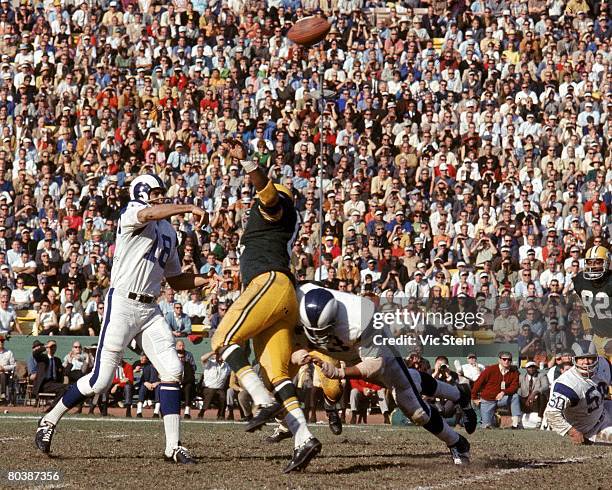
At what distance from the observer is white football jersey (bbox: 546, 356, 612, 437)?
10.7 metres

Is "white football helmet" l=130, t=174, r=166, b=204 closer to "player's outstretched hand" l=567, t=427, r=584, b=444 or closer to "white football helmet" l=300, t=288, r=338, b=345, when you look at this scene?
"white football helmet" l=300, t=288, r=338, b=345

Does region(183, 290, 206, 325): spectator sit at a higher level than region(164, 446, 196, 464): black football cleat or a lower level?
lower

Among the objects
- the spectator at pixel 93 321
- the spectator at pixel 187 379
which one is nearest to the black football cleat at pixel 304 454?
the spectator at pixel 187 379

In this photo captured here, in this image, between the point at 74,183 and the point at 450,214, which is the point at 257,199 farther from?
the point at 74,183

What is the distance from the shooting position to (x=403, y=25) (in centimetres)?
2405

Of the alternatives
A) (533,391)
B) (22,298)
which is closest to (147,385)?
(22,298)

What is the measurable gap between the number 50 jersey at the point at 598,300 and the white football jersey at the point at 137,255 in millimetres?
6087

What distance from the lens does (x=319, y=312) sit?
25.1ft

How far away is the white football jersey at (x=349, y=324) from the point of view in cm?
782

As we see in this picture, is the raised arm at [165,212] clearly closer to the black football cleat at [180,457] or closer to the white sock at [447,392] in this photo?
the black football cleat at [180,457]

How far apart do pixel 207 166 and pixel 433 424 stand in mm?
13558

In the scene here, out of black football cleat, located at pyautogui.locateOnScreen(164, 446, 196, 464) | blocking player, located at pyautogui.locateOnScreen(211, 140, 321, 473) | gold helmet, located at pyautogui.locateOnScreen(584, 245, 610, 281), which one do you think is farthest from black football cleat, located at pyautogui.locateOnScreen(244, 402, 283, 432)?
gold helmet, located at pyautogui.locateOnScreen(584, 245, 610, 281)

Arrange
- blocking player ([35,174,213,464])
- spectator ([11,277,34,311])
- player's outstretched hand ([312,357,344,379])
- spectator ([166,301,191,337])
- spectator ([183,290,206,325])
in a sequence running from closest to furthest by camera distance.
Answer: player's outstretched hand ([312,357,344,379]) → blocking player ([35,174,213,464]) → spectator ([166,301,191,337]) → spectator ([183,290,206,325]) → spectator ([11,277,34,311])

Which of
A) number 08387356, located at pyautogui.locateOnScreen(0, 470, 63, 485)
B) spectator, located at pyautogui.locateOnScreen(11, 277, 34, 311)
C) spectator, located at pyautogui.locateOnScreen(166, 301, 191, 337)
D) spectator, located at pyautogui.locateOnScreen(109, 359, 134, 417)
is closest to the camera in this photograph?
number 08387356, located at pyautogui.locateOnScreen(0, 470, 63, 485)
